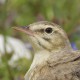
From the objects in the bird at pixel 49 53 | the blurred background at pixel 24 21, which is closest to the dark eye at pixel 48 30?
the bird at pixel 49 53

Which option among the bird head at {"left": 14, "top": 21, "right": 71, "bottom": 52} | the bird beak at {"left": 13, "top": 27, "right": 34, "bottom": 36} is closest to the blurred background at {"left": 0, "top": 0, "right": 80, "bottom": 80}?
the bird head at {"left": 14, "top": 21, "right": 71, "bottom": 52}

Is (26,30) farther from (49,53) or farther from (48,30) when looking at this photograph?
(49,53)

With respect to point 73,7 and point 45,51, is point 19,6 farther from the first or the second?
point 45,51

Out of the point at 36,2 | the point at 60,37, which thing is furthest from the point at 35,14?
the point at 60,37

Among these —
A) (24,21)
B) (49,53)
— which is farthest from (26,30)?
(24,21)

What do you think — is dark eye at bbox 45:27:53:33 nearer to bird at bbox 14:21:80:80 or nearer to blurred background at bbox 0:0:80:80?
bird at bbox 14:21:80:80
